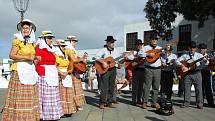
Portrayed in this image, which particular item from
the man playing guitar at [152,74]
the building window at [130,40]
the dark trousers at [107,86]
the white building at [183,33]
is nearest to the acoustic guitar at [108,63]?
the dark trousers at [107,86]

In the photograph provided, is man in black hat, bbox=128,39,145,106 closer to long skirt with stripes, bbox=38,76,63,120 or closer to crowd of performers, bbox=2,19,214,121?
crowd of performers, bbox=2,19,214,121

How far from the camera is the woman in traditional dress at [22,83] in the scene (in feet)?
22.5

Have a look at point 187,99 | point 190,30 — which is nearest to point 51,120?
point 187,99

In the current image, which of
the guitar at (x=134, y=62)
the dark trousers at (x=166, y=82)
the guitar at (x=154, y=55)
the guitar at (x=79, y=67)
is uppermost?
the guitar at (x=154, y=55)

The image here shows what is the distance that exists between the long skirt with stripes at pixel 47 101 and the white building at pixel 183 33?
29.1 m

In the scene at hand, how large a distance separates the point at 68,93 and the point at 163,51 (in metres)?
3.01

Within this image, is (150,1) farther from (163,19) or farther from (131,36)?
(131,36)

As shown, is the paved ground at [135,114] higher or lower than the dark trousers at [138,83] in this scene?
lower

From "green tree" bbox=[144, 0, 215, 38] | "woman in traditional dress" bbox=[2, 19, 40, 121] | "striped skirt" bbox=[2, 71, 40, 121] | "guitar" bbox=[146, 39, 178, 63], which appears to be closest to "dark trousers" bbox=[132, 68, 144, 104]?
"guitar" bbox=[146, 39, 178, 63]

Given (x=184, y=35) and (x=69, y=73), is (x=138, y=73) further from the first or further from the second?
(x=184, y=35)

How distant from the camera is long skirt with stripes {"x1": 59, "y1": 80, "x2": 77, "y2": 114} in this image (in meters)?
8.79

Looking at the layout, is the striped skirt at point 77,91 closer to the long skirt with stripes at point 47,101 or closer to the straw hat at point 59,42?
the straw hat at point 59,42

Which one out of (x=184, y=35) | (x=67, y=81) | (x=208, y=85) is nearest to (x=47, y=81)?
(x=67, y=81)

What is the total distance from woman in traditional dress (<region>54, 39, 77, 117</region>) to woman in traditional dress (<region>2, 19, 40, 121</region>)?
1625 mm
